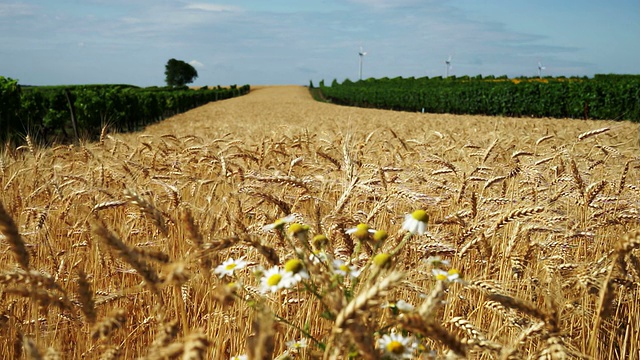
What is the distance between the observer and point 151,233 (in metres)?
3.63

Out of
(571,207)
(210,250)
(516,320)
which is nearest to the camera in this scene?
(210,250)

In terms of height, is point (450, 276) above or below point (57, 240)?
above

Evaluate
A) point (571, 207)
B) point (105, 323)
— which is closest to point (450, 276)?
point (105, 323)

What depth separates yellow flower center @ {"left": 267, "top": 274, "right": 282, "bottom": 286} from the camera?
1.41 m

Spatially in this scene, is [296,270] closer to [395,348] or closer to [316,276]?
[316,276]

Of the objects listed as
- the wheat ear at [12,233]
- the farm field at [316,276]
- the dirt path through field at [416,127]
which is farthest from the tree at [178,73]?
the wheat ear at [12,233]

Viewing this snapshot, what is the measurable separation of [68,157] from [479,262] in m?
4.30

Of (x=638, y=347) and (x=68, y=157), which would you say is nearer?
(x=638, y=347)

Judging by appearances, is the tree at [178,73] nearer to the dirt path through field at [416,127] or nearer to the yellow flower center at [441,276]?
the dirt path through field at [416,127]

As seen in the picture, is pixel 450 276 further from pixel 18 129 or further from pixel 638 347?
pixel 18 129

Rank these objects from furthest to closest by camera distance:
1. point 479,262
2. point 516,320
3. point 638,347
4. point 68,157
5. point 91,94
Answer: point 91,94 < point 68,157 < point 479,262 < point 638,347 < point 516,320

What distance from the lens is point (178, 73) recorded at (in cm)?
12762

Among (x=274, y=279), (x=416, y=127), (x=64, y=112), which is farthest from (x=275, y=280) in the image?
(x=64, y=112)

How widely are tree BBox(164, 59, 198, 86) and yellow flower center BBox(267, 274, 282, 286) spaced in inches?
5195
